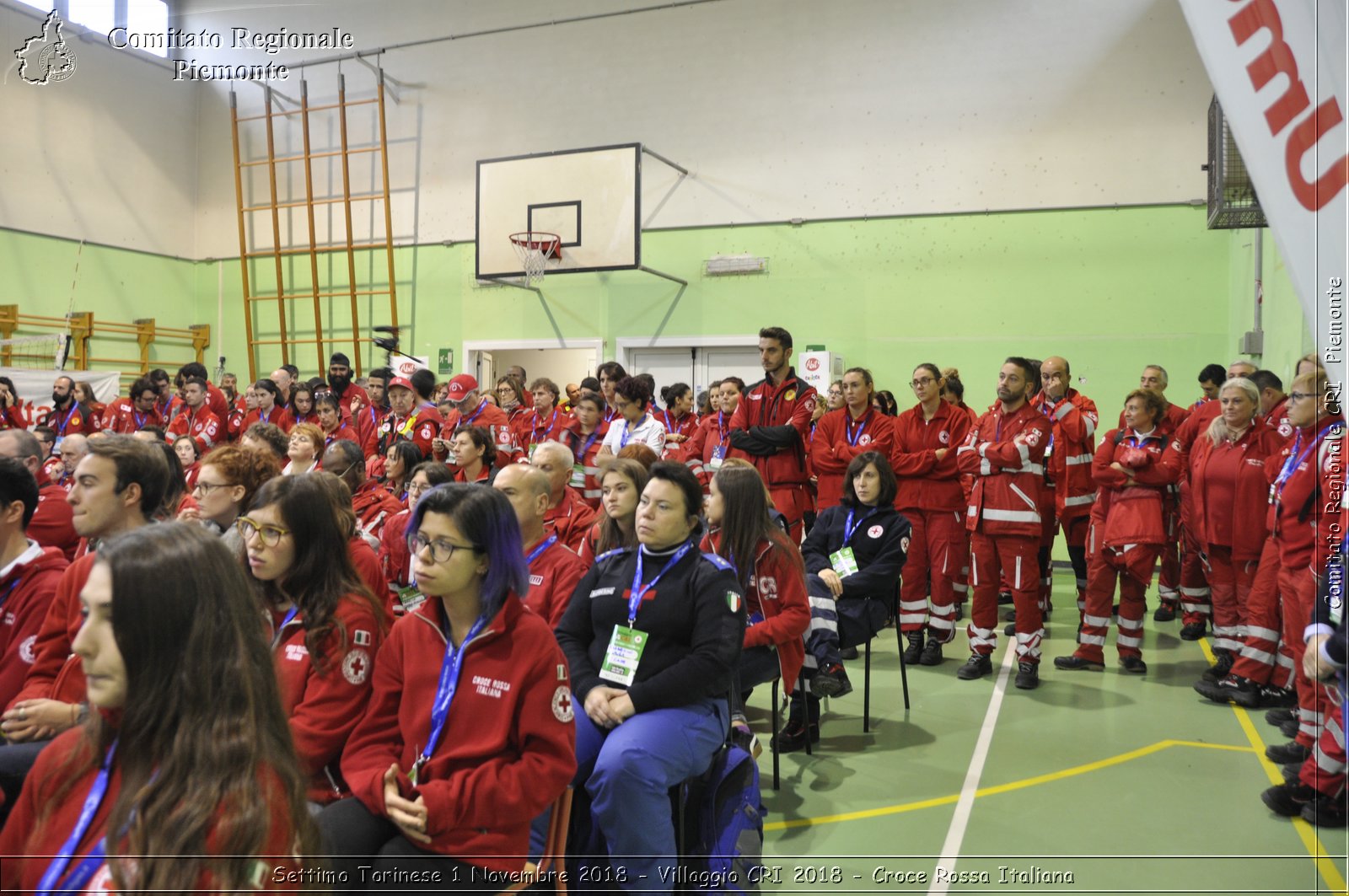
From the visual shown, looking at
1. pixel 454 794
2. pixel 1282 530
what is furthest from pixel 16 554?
pixel 1282 530

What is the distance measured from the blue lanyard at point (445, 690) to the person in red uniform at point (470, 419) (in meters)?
4.06

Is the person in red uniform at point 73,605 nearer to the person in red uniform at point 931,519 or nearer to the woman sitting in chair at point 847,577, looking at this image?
the woman sitting in chair at point 847,577

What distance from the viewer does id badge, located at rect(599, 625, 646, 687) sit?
2605 millimetres

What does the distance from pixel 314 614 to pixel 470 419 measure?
493 cm

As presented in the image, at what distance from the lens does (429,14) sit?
11.7 metres

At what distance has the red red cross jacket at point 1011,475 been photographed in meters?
4.91

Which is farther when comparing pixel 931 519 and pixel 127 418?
pixel 127 418

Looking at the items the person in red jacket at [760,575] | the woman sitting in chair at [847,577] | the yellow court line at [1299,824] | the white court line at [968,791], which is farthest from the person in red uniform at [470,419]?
the yellow court line at [1299,824]

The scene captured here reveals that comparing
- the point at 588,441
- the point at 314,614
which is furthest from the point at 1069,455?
the point at 314,614

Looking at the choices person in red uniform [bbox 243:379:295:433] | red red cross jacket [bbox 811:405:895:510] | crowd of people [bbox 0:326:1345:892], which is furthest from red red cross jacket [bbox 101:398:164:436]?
red red cross jacket [bbox 811:405:895:510]

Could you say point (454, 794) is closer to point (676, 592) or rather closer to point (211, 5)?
point (676, 592)

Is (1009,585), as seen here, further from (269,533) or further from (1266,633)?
(269,533)

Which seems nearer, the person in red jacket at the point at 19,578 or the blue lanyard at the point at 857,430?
the person in red jacket at the point at 19,578

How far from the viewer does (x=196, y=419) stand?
27.6 feet
